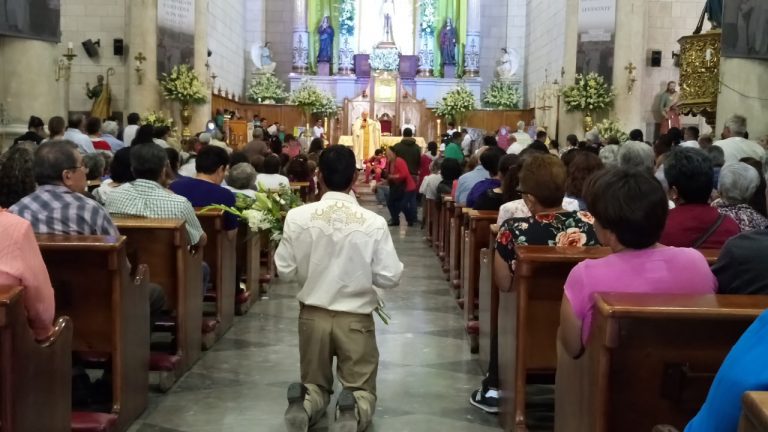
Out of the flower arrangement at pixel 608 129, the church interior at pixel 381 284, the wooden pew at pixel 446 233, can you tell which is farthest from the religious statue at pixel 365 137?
the wooden pew at pixel 446 233

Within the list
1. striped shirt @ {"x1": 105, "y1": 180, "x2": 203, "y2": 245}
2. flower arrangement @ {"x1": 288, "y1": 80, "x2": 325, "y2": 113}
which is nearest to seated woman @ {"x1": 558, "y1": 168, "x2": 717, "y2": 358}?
striped shirt @ {"x1": 105, "y1": 180, "x2": 203, "y2": 245}

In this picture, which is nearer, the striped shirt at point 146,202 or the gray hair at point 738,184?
the gray hair at point 738,184

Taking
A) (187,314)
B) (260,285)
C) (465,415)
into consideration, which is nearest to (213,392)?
(187,314)

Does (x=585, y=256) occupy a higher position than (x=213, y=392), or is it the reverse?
(x=585, y=256)

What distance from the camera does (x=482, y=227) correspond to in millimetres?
6289

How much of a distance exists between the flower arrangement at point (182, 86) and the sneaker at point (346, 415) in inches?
526

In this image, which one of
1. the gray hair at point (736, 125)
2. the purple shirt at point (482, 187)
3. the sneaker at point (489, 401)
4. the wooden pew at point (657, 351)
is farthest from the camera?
the gray hair at point (736, 125)

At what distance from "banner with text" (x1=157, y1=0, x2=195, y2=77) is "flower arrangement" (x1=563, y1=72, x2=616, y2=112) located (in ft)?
24.0

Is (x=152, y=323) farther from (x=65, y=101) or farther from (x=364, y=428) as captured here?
(x=65, y=101)

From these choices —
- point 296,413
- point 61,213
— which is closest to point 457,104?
point 61,213

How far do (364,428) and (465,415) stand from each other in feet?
2.06

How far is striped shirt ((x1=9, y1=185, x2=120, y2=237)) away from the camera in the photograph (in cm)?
421

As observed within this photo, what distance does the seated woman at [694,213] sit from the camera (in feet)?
13.5

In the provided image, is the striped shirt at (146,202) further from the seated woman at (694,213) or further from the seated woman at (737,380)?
the seated woman at (737,380)
